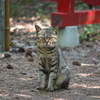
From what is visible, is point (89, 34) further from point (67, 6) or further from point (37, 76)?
point (37, 76)

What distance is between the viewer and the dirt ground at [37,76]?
173 inches

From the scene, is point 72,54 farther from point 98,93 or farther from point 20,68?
point 98,93

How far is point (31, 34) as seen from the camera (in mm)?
9555

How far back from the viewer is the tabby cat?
4551 millimetres

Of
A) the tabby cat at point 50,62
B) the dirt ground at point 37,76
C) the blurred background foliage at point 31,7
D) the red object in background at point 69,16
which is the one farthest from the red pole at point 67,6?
the blurred background foliage at point 31,7

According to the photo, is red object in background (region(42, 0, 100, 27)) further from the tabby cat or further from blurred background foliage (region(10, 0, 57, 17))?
blurred background foliage (region(10, 0, 57, 17))

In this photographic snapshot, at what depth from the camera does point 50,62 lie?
466cm

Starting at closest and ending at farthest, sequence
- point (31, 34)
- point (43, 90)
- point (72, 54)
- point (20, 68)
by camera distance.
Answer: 1. point (43, 90)
2. point (20, 68)
3. point (72, 54)
4. point (31, 34)

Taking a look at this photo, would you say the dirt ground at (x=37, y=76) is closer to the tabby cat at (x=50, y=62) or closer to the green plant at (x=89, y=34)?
the tabby cat at (x=50, y=62)

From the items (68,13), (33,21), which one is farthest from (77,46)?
(33,21)

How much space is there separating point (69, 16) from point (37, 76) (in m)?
3.27

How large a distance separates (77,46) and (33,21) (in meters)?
3.70

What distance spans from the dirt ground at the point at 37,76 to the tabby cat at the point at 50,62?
0.53 feet

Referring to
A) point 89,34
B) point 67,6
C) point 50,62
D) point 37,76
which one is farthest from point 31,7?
point 50,62
